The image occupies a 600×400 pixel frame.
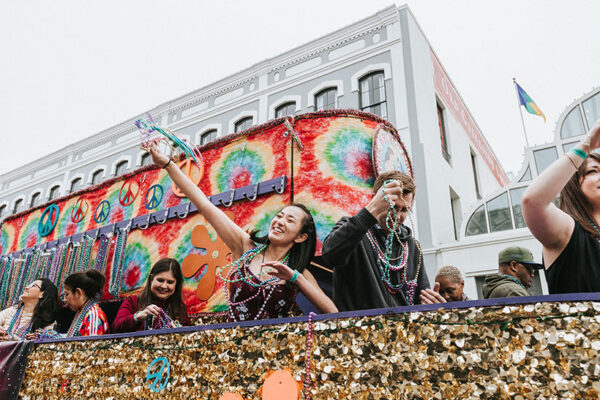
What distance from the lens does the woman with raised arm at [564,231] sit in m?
1.53

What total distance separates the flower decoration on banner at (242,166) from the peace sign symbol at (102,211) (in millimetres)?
2026

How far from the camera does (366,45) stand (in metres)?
11.6

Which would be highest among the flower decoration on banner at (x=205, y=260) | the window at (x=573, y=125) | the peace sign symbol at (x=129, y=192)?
the window at (x=573, y=125)

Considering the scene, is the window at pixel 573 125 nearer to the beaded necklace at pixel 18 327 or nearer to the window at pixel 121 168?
the beaded necklace at pixel 18 327

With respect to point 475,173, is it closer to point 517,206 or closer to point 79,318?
point 517,206

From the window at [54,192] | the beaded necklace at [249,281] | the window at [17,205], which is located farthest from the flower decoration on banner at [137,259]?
the window at [17,205]

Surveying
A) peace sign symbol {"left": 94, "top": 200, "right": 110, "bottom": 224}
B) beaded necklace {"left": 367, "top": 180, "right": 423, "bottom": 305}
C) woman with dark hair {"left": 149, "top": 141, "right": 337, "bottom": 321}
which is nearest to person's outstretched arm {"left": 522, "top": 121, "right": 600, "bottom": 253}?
beaded necklace {"left": 367, "top": 180, "right": 423, "bottom": 305}

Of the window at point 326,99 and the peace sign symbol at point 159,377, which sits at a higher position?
the window at point 326,99

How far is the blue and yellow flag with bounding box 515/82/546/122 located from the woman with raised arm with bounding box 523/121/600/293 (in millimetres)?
11631

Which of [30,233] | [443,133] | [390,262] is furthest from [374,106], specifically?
[390,262]

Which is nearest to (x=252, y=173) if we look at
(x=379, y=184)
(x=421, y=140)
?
(x=379, y=184)

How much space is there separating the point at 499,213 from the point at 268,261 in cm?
894

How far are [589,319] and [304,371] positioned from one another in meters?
1.06

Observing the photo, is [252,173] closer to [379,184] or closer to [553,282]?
[379,184]
